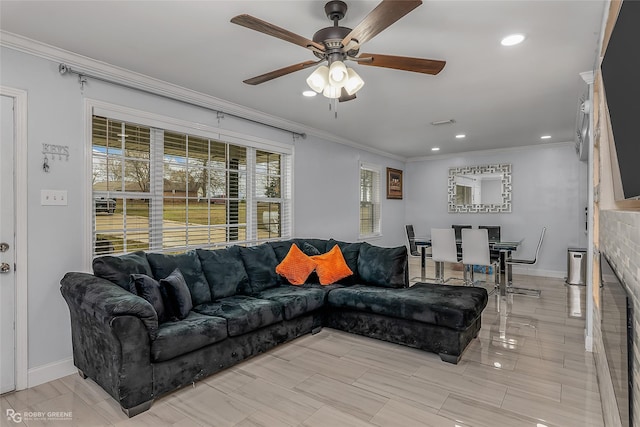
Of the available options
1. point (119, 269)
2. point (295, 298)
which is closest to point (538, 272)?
point (295, 298)

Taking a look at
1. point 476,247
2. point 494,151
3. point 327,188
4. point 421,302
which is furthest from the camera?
point 494,151

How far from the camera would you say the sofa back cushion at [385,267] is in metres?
3.82

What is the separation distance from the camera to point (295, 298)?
340cm

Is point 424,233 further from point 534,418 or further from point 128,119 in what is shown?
point 128,119

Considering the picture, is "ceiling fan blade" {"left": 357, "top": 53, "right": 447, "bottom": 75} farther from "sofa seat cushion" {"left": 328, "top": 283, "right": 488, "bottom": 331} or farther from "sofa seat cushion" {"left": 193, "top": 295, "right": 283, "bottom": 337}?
"sofa seat cushion" {"left": 193, "top": 295, "right": 283, "bottom": 337}

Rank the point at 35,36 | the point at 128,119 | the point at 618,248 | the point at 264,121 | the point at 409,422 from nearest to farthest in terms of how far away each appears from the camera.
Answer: the point at 618,248
the point at 409,422
the point at 35,36
the point at 128,119
the point at 264,121

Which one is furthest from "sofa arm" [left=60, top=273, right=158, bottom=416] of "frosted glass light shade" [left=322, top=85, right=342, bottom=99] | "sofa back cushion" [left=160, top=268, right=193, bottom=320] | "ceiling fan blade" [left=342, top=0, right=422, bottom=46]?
"ceiling fan blade" [left=342, top=0, right=422, bottom=46]

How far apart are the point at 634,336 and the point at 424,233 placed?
7056mm

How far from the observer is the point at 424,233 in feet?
26.4

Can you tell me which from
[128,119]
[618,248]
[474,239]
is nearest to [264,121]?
[128,119]

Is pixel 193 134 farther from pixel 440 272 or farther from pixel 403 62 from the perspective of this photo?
pixel 440 272

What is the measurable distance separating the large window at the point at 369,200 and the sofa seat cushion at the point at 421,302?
3.09m

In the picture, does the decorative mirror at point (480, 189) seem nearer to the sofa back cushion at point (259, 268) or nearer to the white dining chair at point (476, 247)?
the white dining chair at point (476, 247)

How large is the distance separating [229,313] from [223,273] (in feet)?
2.23
